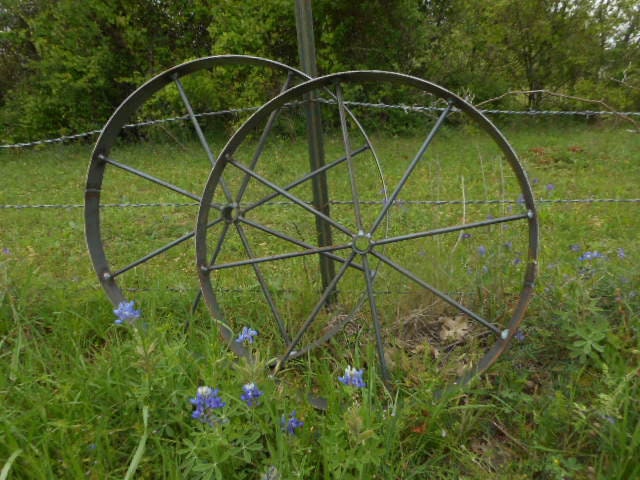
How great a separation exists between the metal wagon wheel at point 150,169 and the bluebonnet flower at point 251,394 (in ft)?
3.02

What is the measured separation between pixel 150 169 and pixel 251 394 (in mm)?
6222

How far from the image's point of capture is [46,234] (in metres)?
4.25

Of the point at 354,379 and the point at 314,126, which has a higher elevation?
the point at 314,126

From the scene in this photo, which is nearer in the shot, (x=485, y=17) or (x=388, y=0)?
(x=388, y=0)

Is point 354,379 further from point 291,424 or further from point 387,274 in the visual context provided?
point 387,274

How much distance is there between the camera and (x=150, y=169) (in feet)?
22.4

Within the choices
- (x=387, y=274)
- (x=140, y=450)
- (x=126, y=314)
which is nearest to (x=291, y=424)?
(x=140, y=450)

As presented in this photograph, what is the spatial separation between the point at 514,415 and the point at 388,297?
0.73 metres

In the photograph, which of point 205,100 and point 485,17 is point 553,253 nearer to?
point 205,100

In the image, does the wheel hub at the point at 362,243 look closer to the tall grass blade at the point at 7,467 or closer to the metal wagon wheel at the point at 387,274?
the metal wagon wheel at the point at 387,274

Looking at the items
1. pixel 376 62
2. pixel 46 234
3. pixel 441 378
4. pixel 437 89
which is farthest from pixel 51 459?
pixel 376 62

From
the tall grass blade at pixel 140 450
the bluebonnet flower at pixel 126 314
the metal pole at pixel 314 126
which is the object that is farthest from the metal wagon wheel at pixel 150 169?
the tall grass blade at pixel 140 450

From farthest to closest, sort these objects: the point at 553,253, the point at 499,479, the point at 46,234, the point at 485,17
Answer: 1. the point at 485,17
2. the point at 46,234
3. the point at 553,253
4. the point at 499,479

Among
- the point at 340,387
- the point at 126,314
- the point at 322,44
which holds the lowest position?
the point at 340,387
